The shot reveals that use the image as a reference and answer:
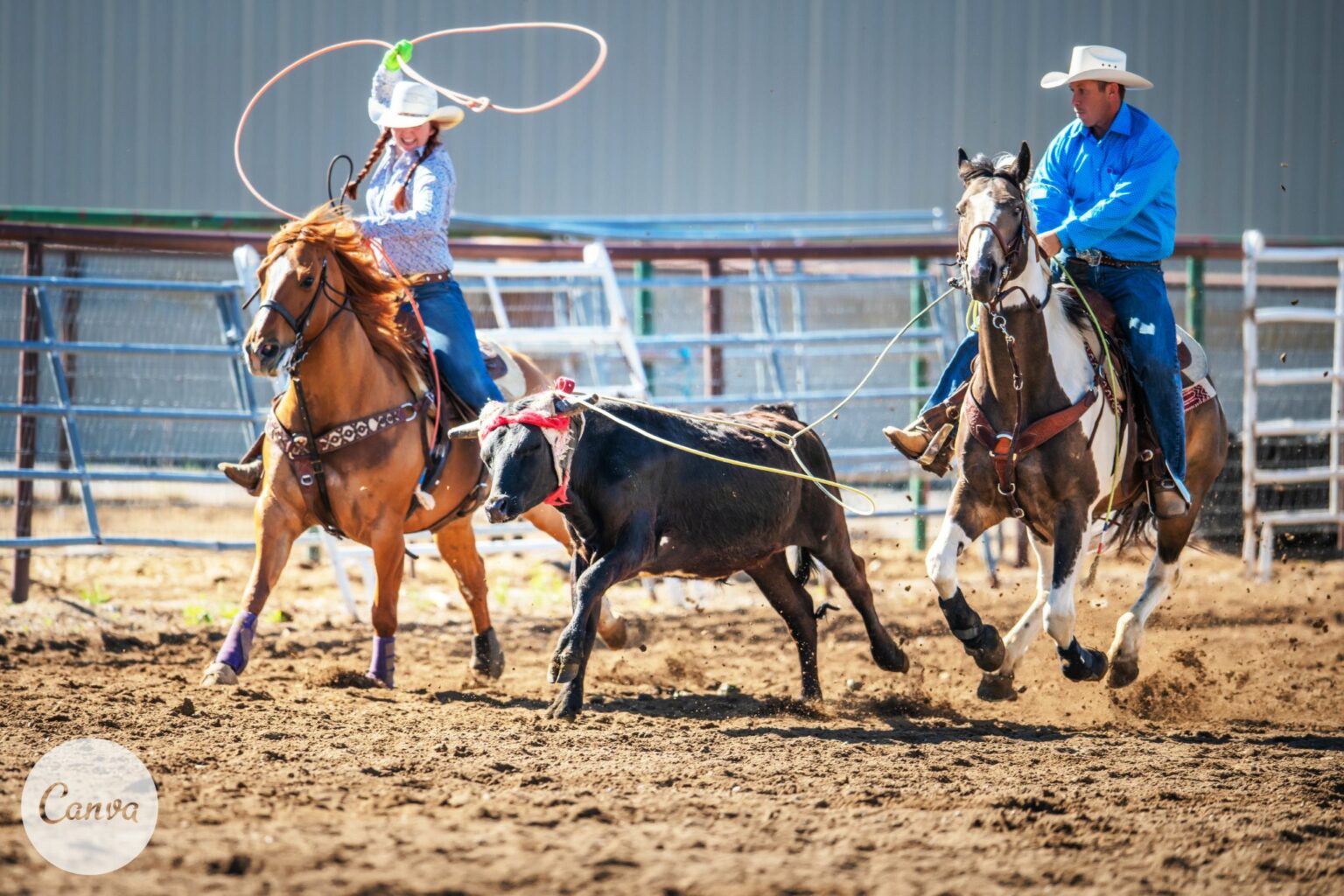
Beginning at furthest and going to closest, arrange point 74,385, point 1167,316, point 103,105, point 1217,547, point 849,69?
point 849,69, point 103,105, point 1217,547, point 74,385, point 1167,316

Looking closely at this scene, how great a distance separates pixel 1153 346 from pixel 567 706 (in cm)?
276

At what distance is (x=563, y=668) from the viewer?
5215 millimetres

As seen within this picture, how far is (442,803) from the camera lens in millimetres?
4027

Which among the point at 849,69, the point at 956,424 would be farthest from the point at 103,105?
the point at 956,424

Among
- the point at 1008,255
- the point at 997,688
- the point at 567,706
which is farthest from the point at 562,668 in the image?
the point at 1008,255

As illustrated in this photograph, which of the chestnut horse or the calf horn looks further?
the chestnut horse

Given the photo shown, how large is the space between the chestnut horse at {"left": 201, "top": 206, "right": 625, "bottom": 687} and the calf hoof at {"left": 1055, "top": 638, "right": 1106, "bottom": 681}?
9.21ft

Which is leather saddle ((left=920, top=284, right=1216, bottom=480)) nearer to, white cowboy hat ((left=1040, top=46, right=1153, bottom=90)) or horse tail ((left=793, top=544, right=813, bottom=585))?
horse tail ((left=793, top=544, right=813, bottom=585))

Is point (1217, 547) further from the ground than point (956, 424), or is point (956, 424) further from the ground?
point (956, 424)

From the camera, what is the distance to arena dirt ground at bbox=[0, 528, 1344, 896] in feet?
11.3

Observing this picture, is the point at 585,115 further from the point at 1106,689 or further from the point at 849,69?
the point at 1106,689

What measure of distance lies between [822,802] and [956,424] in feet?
7.17

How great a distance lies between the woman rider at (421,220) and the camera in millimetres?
6375

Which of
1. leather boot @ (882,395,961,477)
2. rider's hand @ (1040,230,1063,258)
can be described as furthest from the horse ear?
leather boot @ (882,395,961,477)
